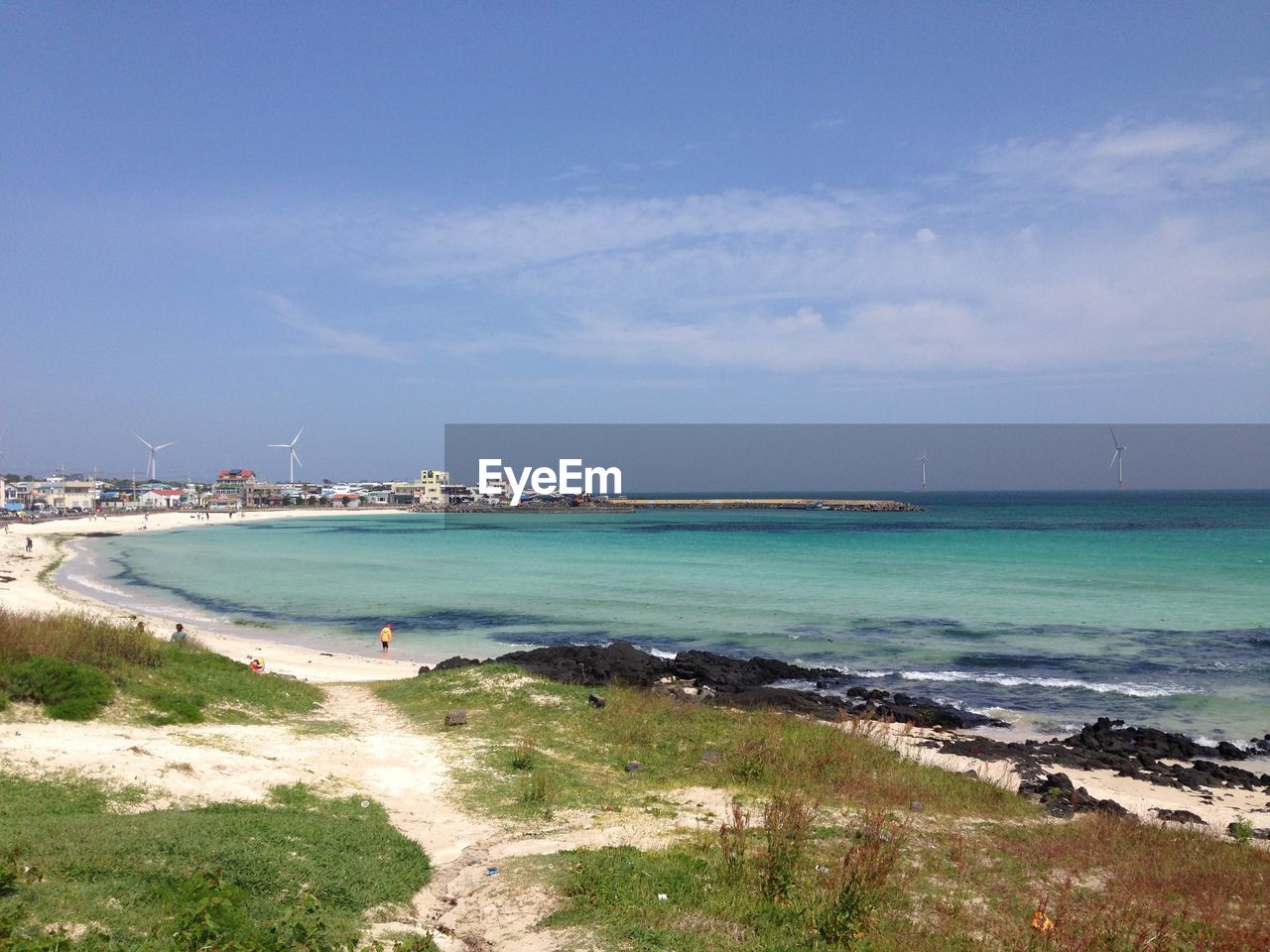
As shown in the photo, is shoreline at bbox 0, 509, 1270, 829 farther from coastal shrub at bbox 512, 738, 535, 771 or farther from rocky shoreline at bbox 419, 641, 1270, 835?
coastal shrub at bbox 512, 738, 535, 771

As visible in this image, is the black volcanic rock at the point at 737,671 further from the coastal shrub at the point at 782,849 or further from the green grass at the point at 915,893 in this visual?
the coastal shrub at the point at 782,849

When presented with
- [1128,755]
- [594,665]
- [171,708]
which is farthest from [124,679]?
[1128,755]

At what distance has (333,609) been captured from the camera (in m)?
41.1

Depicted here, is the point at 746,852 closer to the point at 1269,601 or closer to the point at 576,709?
the point at 576,709

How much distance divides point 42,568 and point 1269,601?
72.8 meters

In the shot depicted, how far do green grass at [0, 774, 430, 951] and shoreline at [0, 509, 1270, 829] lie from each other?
10.9 m

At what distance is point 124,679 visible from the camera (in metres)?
15.3

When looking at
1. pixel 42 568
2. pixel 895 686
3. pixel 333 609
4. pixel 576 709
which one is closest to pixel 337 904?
pixel 576 709

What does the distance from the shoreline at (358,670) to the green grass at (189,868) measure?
1095cm

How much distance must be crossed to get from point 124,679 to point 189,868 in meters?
9.56

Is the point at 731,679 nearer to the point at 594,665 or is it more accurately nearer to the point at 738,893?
the point at 594,665

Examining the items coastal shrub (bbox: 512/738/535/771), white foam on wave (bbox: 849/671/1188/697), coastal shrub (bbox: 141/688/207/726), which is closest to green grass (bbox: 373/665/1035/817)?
coastal shrub (bbox: 512/738/535/771)

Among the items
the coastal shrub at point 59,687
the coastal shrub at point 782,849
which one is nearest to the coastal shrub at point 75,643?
the coastal shrub at point 59,687

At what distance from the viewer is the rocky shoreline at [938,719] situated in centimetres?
1627
